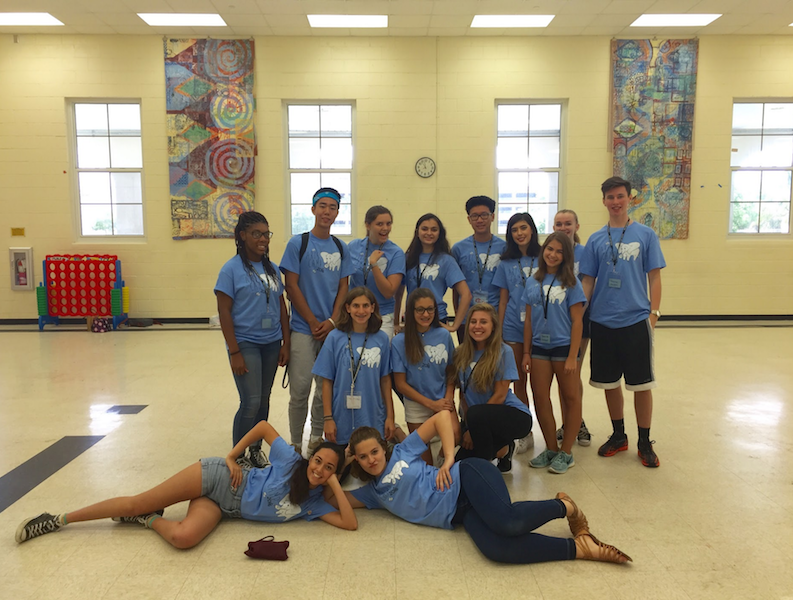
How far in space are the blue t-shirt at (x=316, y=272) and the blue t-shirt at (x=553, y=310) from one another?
111 centimetres

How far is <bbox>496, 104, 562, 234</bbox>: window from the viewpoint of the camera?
8.47 metres

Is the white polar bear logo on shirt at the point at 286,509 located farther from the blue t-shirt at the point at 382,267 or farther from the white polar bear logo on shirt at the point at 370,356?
the blue t-shirt at the point at 382,267

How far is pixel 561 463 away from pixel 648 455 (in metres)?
0.53

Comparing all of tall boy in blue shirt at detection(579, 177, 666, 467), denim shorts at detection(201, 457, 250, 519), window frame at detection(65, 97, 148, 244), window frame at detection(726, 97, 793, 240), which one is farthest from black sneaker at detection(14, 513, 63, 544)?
window frame at detection(726, 97, 793, 240)

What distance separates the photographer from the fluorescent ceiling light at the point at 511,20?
24.7 feet

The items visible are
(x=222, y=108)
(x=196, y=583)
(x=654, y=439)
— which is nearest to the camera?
(x=196, y=583)

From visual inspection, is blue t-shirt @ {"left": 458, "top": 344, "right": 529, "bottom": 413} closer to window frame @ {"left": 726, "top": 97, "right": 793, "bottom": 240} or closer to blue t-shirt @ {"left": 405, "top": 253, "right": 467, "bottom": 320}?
blue t-shirt @ {"left": 405, "top": 253, "right": 467, "bottom": 320}

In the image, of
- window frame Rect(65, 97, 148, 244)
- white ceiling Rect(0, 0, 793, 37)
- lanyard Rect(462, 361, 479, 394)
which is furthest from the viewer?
window frame Rect(65, 97, 148, 244)

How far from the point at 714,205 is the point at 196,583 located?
28.7ft

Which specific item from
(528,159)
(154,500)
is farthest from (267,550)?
(528,159)

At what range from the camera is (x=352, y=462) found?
2500 millimetres

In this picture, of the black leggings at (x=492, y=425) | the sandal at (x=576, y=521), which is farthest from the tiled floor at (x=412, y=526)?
the black leggings at (x=492, y=425)

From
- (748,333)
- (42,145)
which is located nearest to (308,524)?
(748,333)

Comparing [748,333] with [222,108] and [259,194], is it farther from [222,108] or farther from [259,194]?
[222,108]
